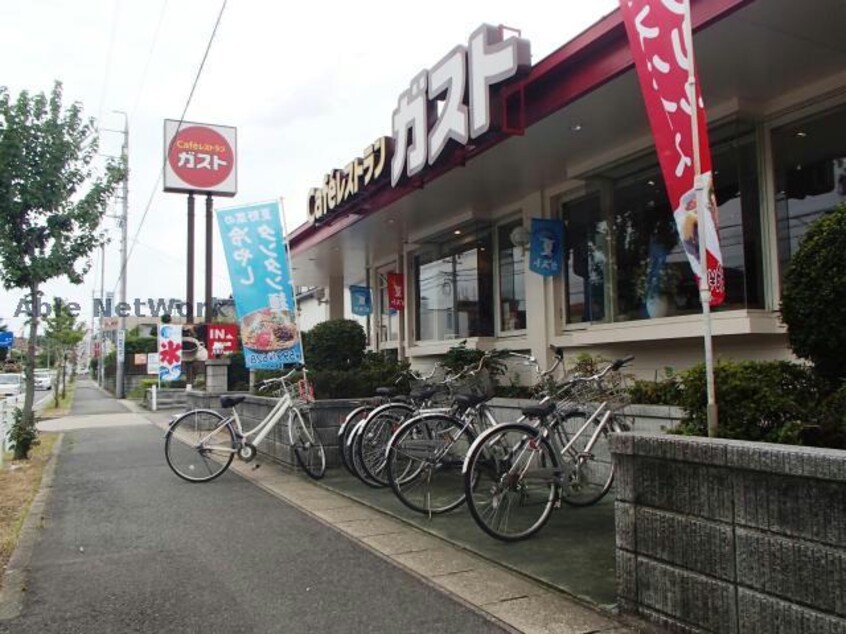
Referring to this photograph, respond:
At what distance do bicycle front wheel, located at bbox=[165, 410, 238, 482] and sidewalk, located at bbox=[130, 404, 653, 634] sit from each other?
1439 millimetres

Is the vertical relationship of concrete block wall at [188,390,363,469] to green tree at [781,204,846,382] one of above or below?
below

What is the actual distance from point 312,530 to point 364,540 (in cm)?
62

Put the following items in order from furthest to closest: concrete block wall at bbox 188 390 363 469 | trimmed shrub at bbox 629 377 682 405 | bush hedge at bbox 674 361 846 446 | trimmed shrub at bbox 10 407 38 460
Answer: trimmed shrub at bbox 10 407 38 460
concrete block wall at bbox 188 390 363 469
trimmed shrub at bbox 629 377 682 405
bush hedge at bbox 674 361 846 446

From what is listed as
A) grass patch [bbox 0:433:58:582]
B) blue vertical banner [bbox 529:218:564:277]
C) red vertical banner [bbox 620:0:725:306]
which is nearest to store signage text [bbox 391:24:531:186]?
blue vertical banner [bbox 529:218:564:277]

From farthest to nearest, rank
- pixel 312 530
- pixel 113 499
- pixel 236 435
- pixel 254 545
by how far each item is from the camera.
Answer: pixel 236 435, pixel 113 499, pixel 312 530, pixel 254 545

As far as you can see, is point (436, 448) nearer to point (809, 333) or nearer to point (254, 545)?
point (254, 545)

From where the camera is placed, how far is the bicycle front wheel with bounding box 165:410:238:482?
8172mm

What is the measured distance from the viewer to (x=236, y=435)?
8281 mm

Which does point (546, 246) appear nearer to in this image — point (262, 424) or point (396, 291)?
point (262, 424)

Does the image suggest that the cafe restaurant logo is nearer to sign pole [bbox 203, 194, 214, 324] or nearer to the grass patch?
the grass patch

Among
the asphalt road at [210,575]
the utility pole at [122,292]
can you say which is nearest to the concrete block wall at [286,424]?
the asphalt road at [210,575]

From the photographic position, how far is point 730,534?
122 inches

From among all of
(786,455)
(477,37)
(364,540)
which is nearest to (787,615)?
(786,455)

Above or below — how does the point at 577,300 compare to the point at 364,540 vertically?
above
